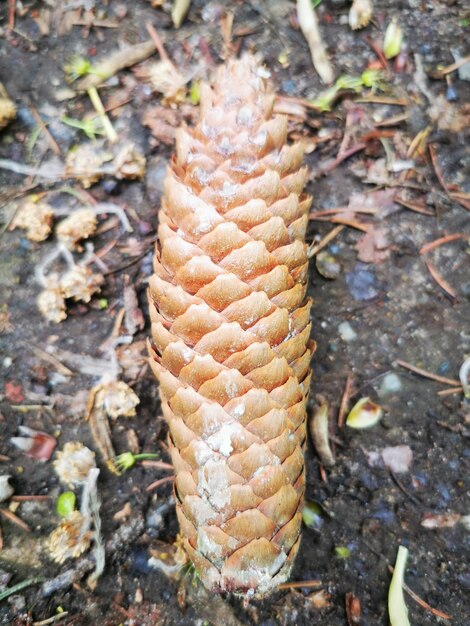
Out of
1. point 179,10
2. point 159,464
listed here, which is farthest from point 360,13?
point 159,464

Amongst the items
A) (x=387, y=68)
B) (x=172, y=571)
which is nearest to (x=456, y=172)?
(x=387, y=68)

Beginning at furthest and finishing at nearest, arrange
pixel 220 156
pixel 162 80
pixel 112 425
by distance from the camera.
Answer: pixel 162 80, pixel 112 425, pixel 220 156

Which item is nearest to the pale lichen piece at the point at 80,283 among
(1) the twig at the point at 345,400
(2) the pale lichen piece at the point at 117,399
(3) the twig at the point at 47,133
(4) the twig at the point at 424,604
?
(2) the pale lichen piece at the point at 117,399

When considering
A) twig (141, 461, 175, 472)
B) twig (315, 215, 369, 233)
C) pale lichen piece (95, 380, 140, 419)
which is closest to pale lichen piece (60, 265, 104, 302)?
pale lichen piece (95, 380, 140, 419)

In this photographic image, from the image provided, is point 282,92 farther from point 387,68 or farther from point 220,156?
point 220,156

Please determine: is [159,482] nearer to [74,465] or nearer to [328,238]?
[74,465]

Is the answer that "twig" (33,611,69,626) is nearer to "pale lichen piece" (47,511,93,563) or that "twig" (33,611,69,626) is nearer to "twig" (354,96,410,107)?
"pale lichen piece" (47,511,93,563)
